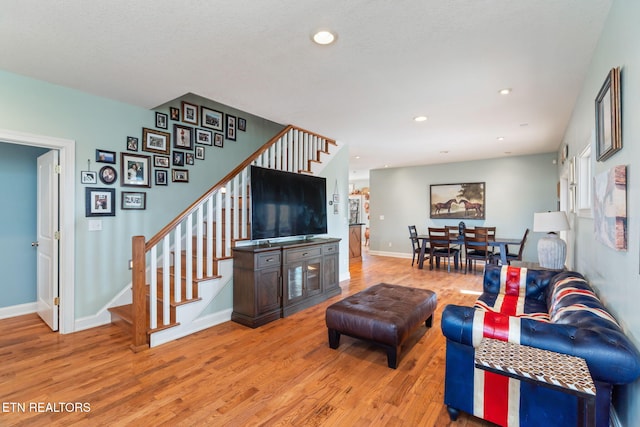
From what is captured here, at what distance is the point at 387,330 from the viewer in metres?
2.47

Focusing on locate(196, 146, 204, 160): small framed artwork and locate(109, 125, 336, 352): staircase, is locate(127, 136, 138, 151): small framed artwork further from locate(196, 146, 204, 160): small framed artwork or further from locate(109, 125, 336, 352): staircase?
locate(109, 125, 336, 352): staircase

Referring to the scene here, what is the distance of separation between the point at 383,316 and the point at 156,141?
3.35m

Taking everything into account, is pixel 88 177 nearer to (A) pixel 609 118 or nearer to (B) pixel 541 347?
(B) pixel 541 347

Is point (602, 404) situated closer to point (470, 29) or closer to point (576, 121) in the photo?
point (470, 29)

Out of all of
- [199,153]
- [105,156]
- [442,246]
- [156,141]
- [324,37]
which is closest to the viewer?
[324,37]

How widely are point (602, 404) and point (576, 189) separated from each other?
265 centimetres

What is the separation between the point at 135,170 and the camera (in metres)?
3.68

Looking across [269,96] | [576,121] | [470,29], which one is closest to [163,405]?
[269,96]

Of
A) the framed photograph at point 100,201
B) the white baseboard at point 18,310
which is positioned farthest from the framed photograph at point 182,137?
the white baseboard at point 18,310

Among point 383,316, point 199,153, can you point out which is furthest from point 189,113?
point 383,316

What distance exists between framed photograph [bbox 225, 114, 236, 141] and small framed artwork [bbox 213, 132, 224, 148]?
115 mm

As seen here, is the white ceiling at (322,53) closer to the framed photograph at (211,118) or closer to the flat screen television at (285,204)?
the flat screen television at (285,204)

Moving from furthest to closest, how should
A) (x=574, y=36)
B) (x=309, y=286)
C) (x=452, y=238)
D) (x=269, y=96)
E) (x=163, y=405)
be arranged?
(x=452, y=238) < (x=309, y=286) < (x=269, y=96) < (x=574, y=36) < (x=163, y=405)

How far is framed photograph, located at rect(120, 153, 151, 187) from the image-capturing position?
11.8 ft
